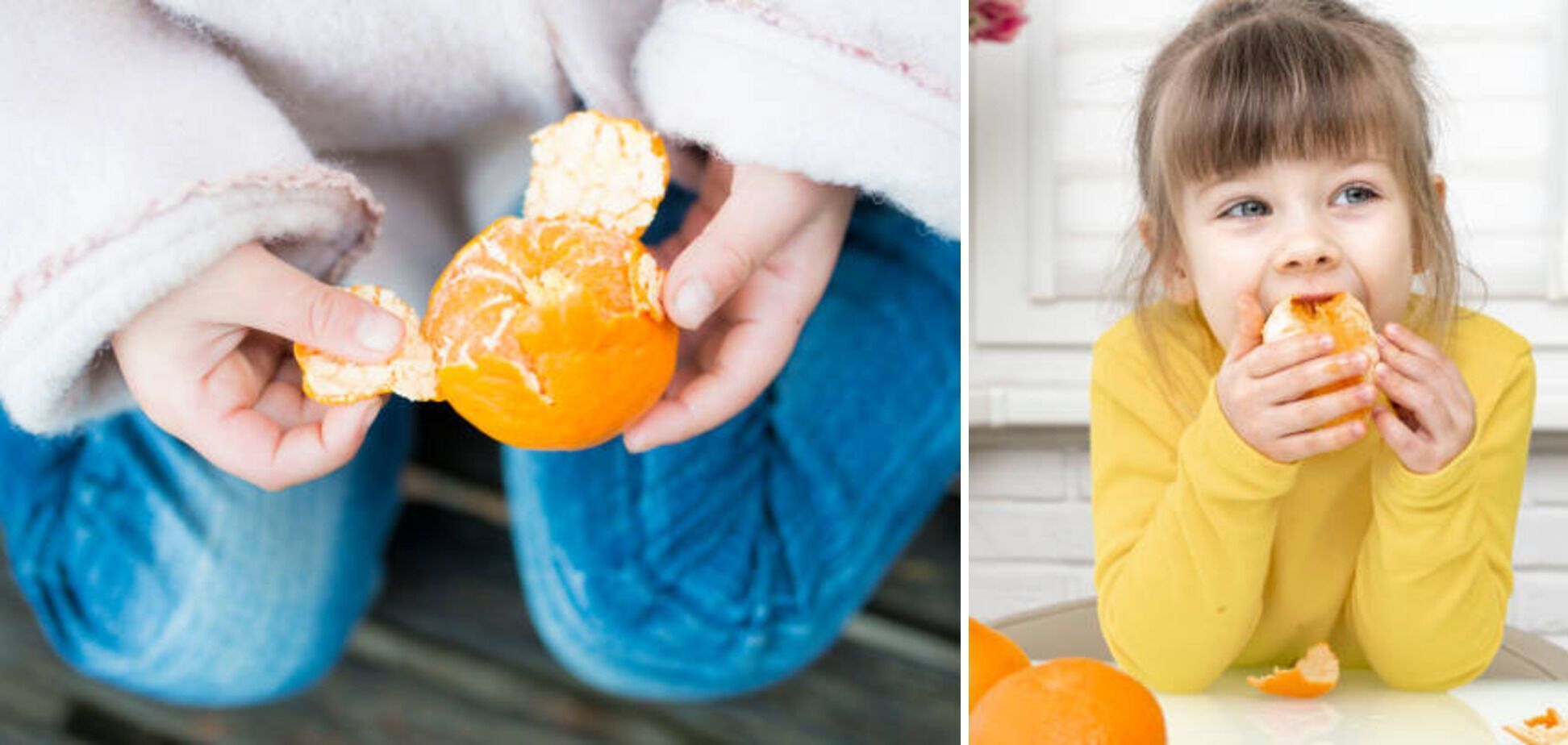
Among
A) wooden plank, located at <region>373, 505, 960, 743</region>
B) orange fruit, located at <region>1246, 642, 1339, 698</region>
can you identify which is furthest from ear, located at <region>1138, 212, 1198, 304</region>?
wooden plank, located at <region>373, 505, 960, 743</region>

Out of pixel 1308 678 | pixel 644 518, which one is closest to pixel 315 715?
pixel 644 518

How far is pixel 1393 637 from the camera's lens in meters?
0.35

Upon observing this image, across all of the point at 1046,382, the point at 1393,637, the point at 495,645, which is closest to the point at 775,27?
the point at 1046,382

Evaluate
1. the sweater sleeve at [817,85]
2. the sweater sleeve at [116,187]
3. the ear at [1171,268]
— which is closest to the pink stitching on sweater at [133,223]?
the sweater sleeve at [116,187]

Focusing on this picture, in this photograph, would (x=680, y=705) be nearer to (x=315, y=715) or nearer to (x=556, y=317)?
(x=315, y=715)

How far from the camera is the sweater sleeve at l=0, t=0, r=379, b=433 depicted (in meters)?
0.32

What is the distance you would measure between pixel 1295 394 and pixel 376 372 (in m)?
0.24

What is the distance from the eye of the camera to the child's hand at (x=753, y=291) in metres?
0.36

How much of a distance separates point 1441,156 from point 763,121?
186 millimetres

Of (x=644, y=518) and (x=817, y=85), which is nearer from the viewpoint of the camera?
(x=817, y=85)

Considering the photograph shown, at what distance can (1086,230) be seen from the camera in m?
0.37

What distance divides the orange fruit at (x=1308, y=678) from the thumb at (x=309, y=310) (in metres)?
0.26

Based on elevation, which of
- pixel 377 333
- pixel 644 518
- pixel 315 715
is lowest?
pixel 315 715

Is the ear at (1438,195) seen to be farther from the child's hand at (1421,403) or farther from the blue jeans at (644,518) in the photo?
the blue jeans at (644,518)
